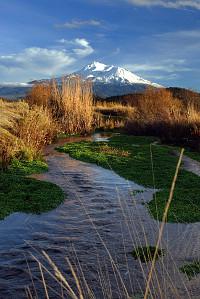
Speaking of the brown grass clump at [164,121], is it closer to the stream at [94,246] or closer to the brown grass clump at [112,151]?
the brown grass clump at [112,151]

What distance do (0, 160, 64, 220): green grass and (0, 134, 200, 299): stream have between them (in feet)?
0.79

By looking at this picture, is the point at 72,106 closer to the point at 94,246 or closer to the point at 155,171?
the point at 155,171

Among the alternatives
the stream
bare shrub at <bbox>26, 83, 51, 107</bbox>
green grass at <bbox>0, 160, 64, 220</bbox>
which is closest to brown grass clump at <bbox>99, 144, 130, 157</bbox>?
green grass at <bbox>0, 160, 64, 220</bbox>

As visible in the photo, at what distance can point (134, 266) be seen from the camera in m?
6.36

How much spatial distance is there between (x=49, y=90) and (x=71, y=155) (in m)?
13.1

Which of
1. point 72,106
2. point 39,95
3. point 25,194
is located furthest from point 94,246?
point 39,95

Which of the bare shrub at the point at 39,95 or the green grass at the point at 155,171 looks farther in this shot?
the bare shrub at the point at 39,95

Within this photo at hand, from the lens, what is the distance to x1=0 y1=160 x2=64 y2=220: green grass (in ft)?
31.0

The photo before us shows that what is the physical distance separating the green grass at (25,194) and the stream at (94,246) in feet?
0.79

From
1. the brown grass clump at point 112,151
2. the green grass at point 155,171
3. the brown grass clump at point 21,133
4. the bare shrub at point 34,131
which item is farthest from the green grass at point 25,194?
the brown grass clump at point 112,151

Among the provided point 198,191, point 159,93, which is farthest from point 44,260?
point 159,93

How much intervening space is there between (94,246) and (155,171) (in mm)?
7325

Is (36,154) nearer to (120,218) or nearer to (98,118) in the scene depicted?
(120,218)

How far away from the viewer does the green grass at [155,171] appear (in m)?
9.68
